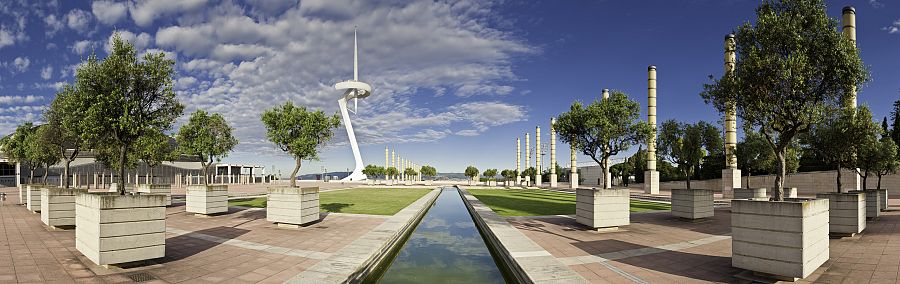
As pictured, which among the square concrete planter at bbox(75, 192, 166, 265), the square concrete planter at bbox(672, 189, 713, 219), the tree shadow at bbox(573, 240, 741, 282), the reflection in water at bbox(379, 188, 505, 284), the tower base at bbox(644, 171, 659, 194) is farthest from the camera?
the tower base at bbox(644, 171, 659, 194)

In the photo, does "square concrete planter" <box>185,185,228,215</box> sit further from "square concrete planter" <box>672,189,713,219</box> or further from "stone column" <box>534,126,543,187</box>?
"stone column" <box>534,126,543,187</box>

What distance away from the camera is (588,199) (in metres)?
15.1

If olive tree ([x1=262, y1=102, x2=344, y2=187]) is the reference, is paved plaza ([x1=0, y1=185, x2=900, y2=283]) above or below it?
below

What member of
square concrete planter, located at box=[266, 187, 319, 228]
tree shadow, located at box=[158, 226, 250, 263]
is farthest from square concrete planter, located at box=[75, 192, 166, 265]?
square concrete planter, located at box=[266, 187, 319, 228]

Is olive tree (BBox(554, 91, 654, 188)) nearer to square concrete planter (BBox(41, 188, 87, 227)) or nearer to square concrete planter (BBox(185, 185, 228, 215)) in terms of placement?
square concrete planter (BBox(185, 185, 228, 215))

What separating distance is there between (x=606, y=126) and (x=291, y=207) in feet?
46.6

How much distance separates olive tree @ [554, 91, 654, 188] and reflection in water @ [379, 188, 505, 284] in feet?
23.9

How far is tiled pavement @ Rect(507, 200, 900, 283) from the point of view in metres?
8.17

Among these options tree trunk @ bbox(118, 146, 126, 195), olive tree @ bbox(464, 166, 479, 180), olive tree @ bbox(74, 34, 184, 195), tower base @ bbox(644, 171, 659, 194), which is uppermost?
olive tree @ bbox(74, 34, 184, 195)

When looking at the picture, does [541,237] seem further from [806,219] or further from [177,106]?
[177,106]

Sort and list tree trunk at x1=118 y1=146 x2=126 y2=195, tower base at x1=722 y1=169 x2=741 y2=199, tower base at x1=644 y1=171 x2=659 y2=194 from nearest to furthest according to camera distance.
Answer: tree trunk at x1=118 y1=146 x2=126 y2=195 → tower base at x1=722 y1=169 x2=741 y2=199 → tower base at x1=644 y1=171 x2=659 y2=194

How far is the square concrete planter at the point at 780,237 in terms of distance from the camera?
7.73 m

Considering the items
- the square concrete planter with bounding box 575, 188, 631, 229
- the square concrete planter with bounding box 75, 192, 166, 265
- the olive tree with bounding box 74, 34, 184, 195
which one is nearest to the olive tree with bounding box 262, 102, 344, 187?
the olive tree with bounding box 74, 34, 184, 195

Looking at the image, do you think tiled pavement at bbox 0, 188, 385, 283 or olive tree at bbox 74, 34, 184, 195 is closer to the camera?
tiled pavement at bbox 0, 188, 385, 283
